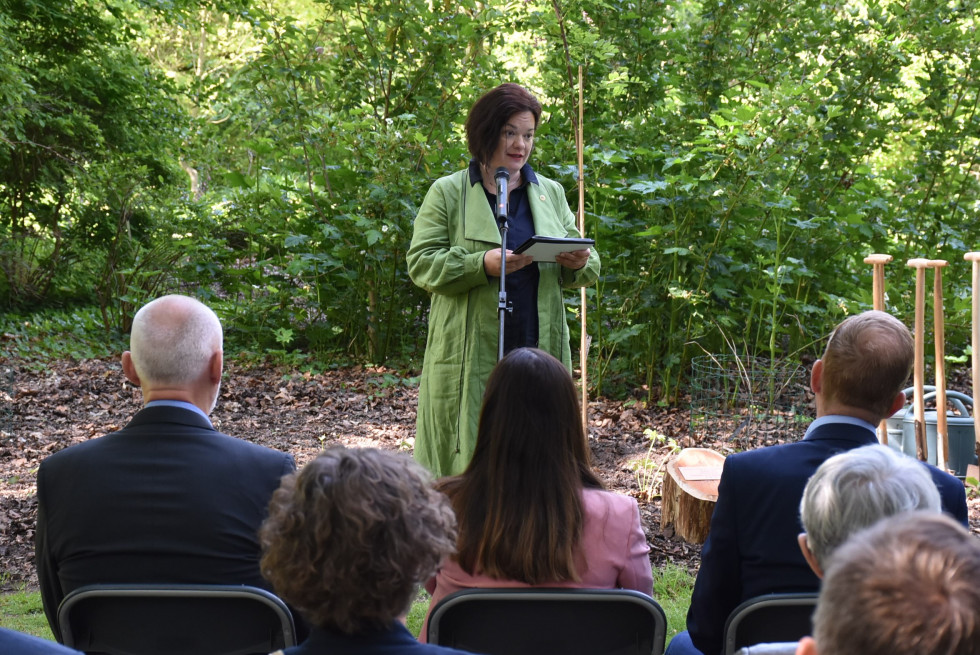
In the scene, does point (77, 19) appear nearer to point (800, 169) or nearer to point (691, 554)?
point (800, 169)

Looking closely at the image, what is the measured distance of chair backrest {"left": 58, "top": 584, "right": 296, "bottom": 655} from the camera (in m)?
1.80

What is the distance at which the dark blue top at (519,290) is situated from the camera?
11.7 ft

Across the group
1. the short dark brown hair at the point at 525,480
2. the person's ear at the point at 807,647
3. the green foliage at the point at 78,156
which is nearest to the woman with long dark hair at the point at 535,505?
the short dark brown hair at the point at 525,480

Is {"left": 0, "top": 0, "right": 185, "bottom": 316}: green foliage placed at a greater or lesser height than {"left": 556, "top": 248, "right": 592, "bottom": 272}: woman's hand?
greater

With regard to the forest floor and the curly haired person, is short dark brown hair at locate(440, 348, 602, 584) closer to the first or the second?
the curly haired person

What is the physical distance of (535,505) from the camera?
2.06 m

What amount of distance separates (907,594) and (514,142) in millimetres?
2760

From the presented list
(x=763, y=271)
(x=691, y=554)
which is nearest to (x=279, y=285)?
(x=763, y=271)

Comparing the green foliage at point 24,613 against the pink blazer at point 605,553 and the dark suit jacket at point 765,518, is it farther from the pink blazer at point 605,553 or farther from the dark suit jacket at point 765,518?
the dark suit jacket at point 765,518

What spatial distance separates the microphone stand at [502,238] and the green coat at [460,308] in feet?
0.36

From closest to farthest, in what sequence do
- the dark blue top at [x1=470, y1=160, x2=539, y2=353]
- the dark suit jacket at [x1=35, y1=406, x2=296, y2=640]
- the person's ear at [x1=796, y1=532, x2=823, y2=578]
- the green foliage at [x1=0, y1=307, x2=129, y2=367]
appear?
the person's ear at [x1=796, y1=532, x2=823, y2=578]
the dark suit jacket at [x1=35, y1=406, x2=296, y2=640]
the dark blue top at [x1=470, y1=160, x2=539, y2=353]
the green foliage at [x1=0, y1=307, x2=129, y2=367]

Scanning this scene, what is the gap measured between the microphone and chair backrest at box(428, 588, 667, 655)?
1.68 metres

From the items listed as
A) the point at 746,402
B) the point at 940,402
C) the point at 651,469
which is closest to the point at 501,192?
the point at 651,469

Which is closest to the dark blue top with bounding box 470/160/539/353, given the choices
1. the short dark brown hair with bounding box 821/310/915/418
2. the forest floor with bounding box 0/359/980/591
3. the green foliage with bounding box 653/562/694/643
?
the green foliage with bounding box 653/562/694/643
